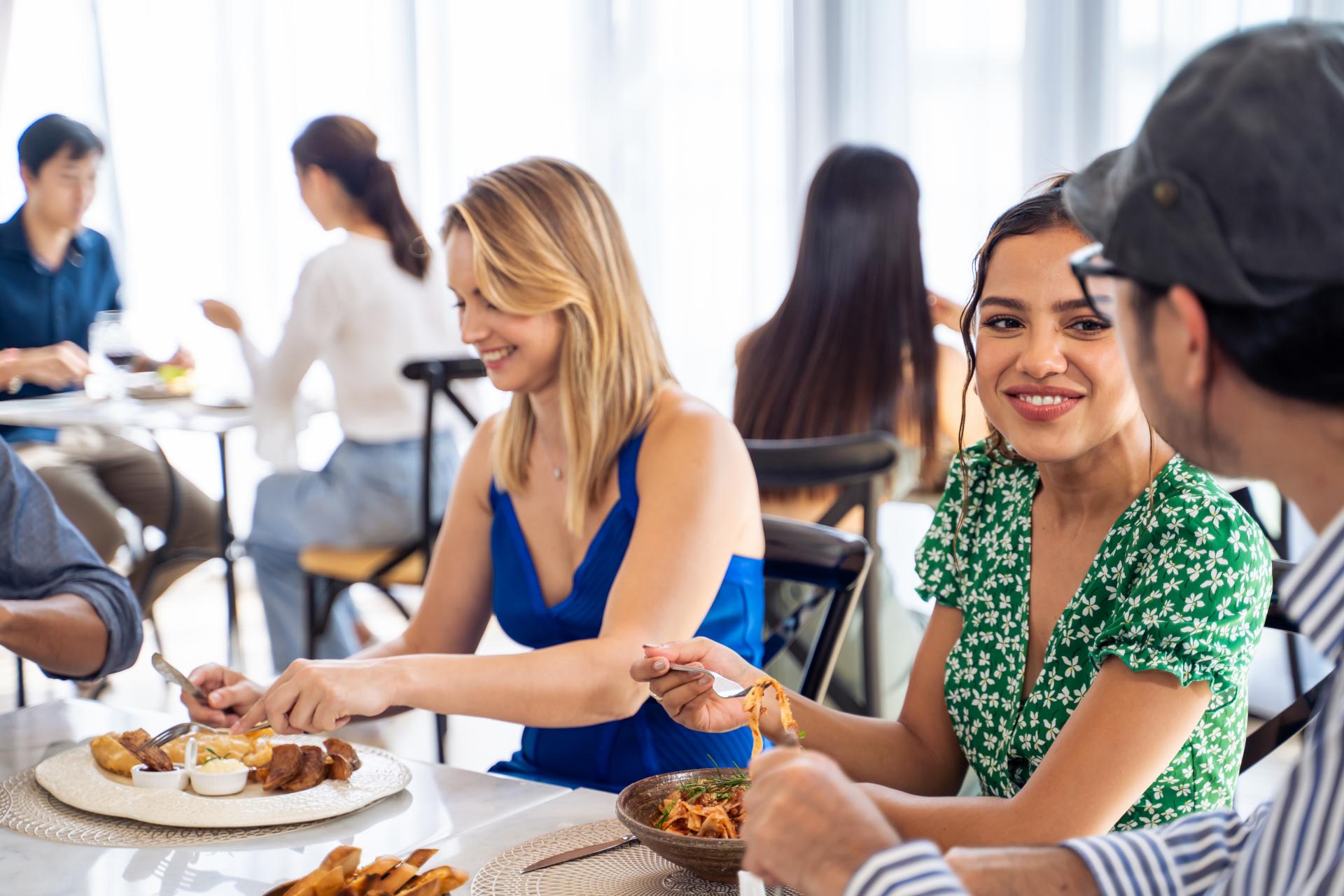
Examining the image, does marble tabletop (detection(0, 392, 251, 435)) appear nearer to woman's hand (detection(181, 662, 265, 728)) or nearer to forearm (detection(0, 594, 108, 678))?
forearm (detection(0, 594, 108, 678))

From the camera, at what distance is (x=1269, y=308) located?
0.66 metres

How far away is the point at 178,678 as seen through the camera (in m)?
1.45

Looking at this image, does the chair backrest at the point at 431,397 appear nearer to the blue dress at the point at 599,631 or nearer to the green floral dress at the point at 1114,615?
the blue dress at the point at 599,631

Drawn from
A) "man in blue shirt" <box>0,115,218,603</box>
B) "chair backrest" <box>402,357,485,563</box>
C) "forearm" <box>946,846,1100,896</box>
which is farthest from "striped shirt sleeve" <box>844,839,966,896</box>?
"man in blue shirt" <box>0,115,218,603</box>

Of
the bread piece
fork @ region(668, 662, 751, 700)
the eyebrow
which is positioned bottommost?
the bread piece

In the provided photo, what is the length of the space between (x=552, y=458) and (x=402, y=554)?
1.54 metres

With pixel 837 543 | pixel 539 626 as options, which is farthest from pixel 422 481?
pixel 837 543

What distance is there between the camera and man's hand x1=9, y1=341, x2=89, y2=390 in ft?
11.6

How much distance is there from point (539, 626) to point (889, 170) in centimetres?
154

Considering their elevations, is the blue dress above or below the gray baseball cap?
below

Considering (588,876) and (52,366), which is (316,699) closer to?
(588,876)

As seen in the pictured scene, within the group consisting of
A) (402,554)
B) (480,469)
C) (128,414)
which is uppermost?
(480,469)

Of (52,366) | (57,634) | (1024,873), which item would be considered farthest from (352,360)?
(1024,873)

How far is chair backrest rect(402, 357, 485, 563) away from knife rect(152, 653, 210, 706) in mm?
1420
